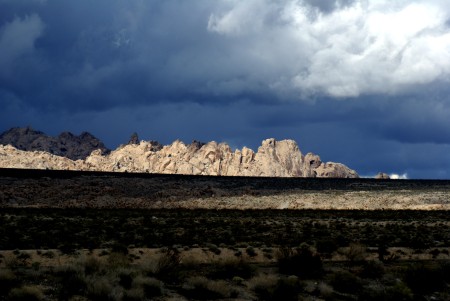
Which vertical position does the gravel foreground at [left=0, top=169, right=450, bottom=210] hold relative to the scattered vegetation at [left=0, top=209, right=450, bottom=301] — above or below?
above

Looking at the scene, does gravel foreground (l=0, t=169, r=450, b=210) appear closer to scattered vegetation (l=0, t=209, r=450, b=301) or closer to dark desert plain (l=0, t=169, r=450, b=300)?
dark desert plain (l=0, t=169, r=450, b=300)

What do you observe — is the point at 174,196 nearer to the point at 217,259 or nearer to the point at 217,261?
the point at 217,259

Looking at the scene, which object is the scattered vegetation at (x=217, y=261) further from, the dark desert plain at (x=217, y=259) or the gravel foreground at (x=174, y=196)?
the gravel foreground at (x=174, y=196)

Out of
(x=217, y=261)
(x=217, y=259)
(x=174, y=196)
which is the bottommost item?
(x=217, y=259)

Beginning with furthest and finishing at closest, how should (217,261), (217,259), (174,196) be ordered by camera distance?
(174,196)
(217,259)
(217,261)

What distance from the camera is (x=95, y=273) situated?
1820 centimetres

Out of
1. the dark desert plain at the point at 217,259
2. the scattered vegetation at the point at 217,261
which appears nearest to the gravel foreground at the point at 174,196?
the dark desert plain at the point at 217,259

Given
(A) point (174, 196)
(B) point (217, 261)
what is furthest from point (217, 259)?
(A) point (174, 196)

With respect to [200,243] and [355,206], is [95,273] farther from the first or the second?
[355,206]

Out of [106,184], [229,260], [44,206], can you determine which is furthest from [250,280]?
[106,184]

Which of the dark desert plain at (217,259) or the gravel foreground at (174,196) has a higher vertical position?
the gravel foreground at (174,196)

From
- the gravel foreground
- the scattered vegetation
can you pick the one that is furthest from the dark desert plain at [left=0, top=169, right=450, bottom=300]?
the gravel foreground

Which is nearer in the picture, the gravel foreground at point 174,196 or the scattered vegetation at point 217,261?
the scattered vegetation at point 217,261

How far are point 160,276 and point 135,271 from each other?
4.68ft
